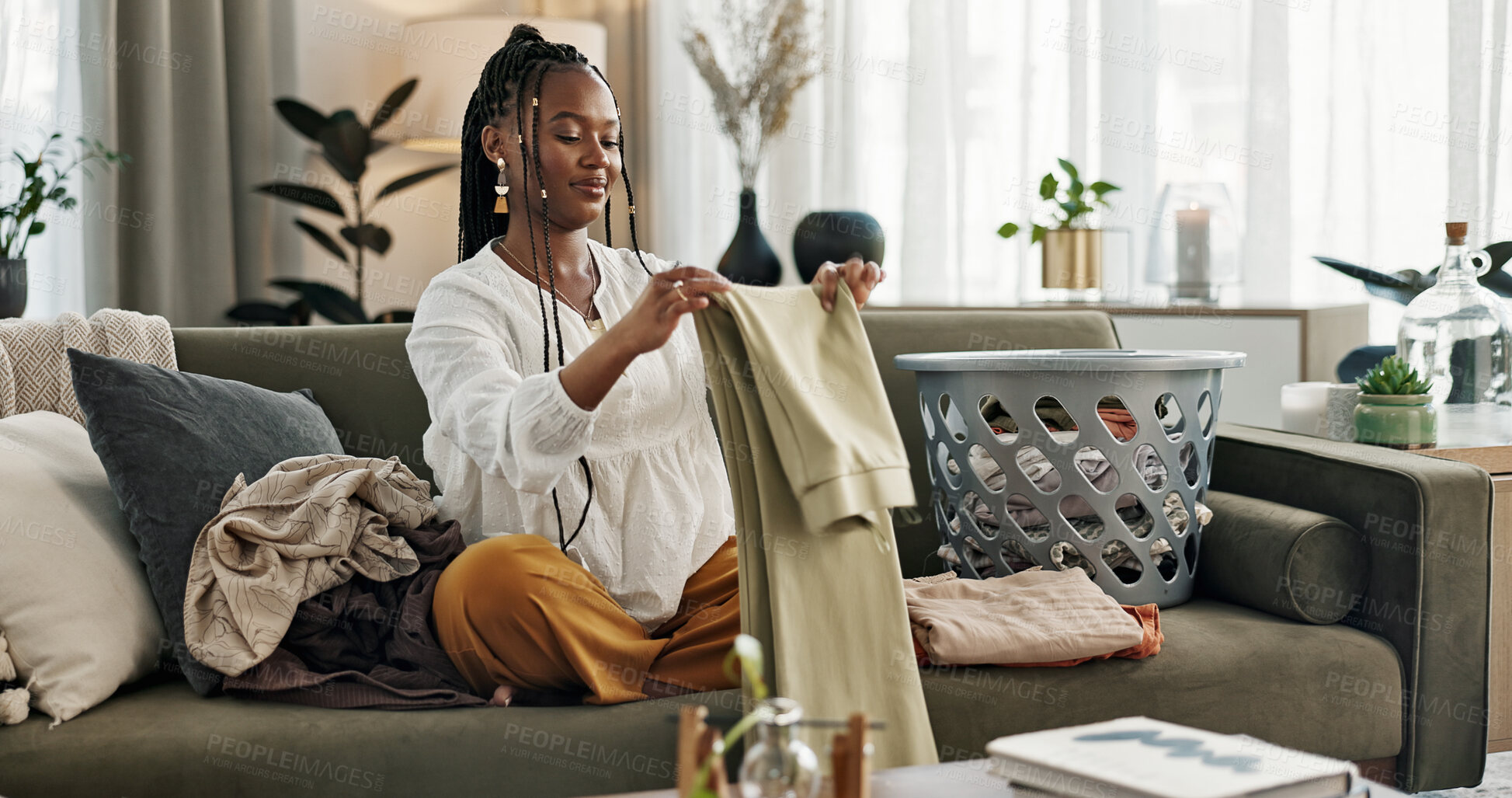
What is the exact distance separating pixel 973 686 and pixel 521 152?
829 mm

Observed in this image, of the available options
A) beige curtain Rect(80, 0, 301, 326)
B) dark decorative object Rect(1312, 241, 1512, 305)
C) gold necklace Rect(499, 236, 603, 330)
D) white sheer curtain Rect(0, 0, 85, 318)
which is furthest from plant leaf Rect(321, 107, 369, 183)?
dark decorative object Rect(1312, 241, 1512, 305)

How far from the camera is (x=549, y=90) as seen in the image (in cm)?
140

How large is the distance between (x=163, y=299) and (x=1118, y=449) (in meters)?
2.41

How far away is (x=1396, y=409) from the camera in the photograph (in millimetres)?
1600

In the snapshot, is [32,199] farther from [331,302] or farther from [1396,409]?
[1396,409]

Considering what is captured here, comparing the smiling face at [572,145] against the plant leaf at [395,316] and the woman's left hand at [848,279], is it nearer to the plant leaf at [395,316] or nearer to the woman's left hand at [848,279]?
the woman's left hand at [848,279]

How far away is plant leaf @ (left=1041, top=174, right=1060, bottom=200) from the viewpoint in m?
2.38

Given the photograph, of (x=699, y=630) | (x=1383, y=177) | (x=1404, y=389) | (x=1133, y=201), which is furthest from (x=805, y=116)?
(x=699, y=630)

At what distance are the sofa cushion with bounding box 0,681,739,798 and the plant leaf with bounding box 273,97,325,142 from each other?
203 centimetres

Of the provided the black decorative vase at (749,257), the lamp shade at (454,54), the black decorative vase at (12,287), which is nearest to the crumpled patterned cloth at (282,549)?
the black decorative vase at (12,287)

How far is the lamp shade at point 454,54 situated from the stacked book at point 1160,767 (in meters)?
2.49

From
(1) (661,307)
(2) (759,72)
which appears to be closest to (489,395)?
(1) (661,307)

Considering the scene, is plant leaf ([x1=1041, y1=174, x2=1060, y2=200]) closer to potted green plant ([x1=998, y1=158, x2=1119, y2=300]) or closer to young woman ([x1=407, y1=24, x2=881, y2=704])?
potted green plant ([x1=998, y1=158, x2=1119, y2=300])

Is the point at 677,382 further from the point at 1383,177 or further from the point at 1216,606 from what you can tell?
the point at 1383,177
